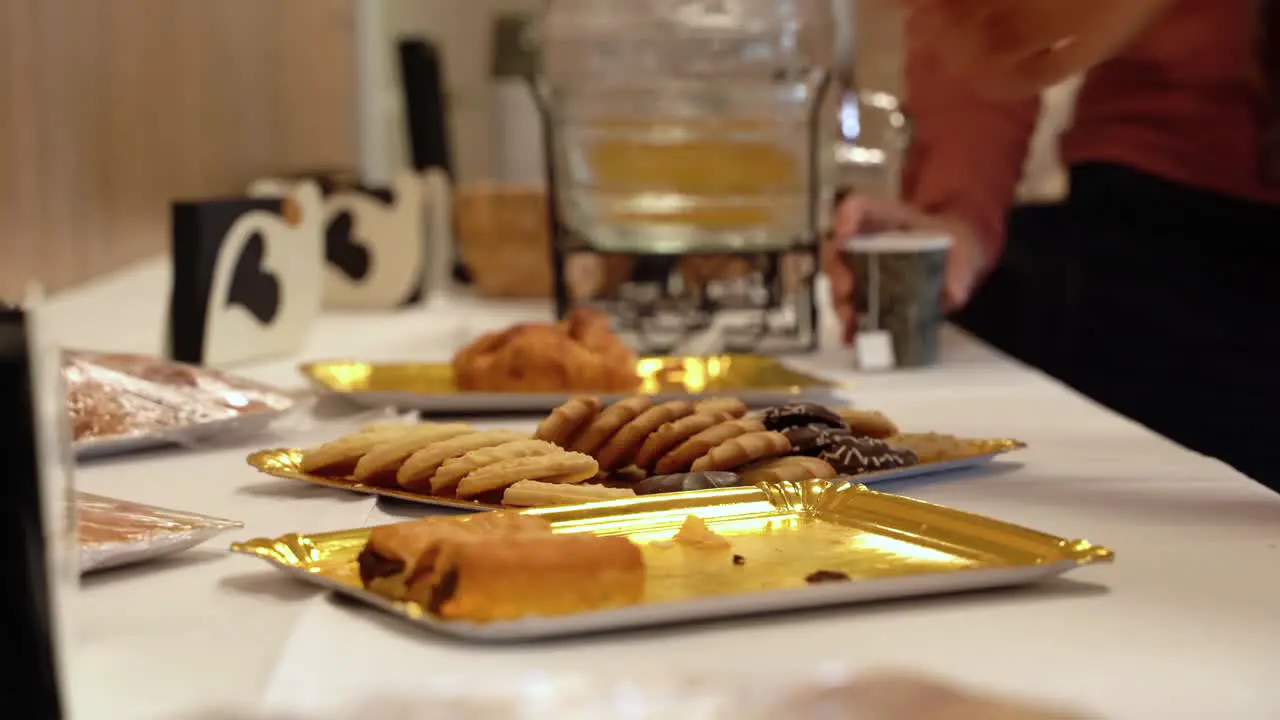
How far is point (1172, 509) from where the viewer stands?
0.74 metres

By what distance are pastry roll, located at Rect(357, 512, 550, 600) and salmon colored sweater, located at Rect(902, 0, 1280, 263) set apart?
1.11 metres

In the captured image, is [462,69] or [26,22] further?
[462,69]

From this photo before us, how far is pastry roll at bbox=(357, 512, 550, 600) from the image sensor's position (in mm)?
544

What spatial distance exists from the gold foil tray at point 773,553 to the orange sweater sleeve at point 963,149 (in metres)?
1.02

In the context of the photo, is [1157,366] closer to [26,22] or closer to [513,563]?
[513,563]

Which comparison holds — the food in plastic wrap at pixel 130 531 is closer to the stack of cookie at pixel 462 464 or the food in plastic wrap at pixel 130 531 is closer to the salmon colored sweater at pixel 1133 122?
the stack of cookie at pixel 462 464

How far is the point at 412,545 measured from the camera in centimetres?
55

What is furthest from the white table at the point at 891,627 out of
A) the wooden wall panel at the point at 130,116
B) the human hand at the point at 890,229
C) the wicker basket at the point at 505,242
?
the wicker basket at the point at 505,242

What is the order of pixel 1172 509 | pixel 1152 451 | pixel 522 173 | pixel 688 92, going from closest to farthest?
1. pixel 1172 509
2. pixel 1152 451
3. pixel 688 92
4. pixel 522 173

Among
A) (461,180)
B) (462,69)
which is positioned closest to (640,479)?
(461,180)

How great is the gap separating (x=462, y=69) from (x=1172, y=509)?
13.1 ft

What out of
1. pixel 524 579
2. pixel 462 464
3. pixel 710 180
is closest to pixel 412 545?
pixel 524 579

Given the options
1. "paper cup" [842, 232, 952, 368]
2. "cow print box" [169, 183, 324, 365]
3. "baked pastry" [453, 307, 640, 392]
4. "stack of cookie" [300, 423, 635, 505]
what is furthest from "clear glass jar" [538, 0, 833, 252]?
"stack of cookie" [300, 423, 635, 505]

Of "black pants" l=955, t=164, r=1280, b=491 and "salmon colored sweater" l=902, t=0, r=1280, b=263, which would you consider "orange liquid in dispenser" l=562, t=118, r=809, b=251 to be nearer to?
"salmon colored sweater" l=902, t=0, r=1280, b=263
